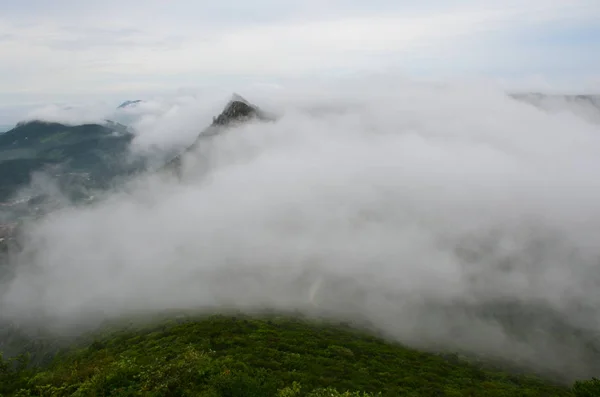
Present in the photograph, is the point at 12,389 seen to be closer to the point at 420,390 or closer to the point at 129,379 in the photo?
the point at 129,379

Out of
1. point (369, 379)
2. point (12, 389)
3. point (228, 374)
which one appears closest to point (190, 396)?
point (228, 374)

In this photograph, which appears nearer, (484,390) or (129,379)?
(129,379)

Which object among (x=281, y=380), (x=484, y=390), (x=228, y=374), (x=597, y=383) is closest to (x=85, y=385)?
(x=228, y=374)

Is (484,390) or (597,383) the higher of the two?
(597,383)

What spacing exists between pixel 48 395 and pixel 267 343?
60.1 m

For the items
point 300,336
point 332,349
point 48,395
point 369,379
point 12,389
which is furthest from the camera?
point 300,336

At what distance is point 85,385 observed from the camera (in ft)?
175

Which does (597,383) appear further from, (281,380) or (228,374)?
(228,374)

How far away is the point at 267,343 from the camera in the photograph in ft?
349

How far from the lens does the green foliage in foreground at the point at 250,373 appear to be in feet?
177

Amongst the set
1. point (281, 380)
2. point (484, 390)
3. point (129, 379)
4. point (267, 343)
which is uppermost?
point (129, 379)

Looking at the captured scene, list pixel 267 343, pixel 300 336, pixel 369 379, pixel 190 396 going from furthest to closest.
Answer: pixel 300 336
pixel 267 343
pixel 369 379
pixel 190 396

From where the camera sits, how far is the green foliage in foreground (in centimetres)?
5397

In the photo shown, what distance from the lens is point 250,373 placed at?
6538 cm
